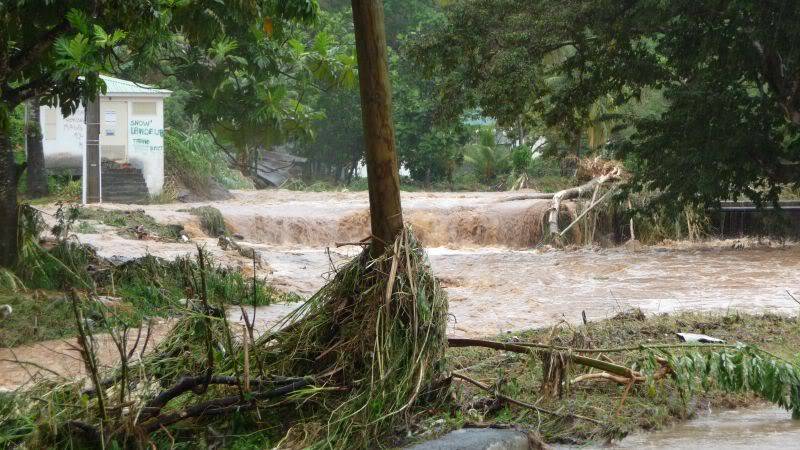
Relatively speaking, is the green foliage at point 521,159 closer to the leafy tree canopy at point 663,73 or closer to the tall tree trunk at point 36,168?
the tall tree trunk at point 36,168

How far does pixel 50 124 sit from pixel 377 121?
23371 millimetres

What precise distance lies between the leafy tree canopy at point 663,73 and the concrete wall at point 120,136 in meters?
10.5

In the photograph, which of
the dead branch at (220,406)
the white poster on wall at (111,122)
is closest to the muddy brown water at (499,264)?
the dead branch at (220,406)

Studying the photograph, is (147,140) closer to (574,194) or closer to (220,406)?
(574,194)

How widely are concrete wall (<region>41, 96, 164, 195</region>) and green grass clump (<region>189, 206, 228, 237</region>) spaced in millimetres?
4243

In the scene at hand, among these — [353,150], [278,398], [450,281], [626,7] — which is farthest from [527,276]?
[353,150]

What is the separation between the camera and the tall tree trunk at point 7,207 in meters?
10.4

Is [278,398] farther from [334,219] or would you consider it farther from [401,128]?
[401,128]


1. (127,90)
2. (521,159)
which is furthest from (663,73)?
(521,159)

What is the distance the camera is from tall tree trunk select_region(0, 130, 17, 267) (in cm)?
1045

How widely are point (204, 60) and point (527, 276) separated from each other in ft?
23.3

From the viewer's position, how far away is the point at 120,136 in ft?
86.7

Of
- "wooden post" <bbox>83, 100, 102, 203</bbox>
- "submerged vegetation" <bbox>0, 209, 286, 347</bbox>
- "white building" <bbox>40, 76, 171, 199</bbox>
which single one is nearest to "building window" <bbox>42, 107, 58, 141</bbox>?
"white building" <bbox>40, 76, 171, 199</bbox>

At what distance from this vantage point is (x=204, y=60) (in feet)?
44.2
